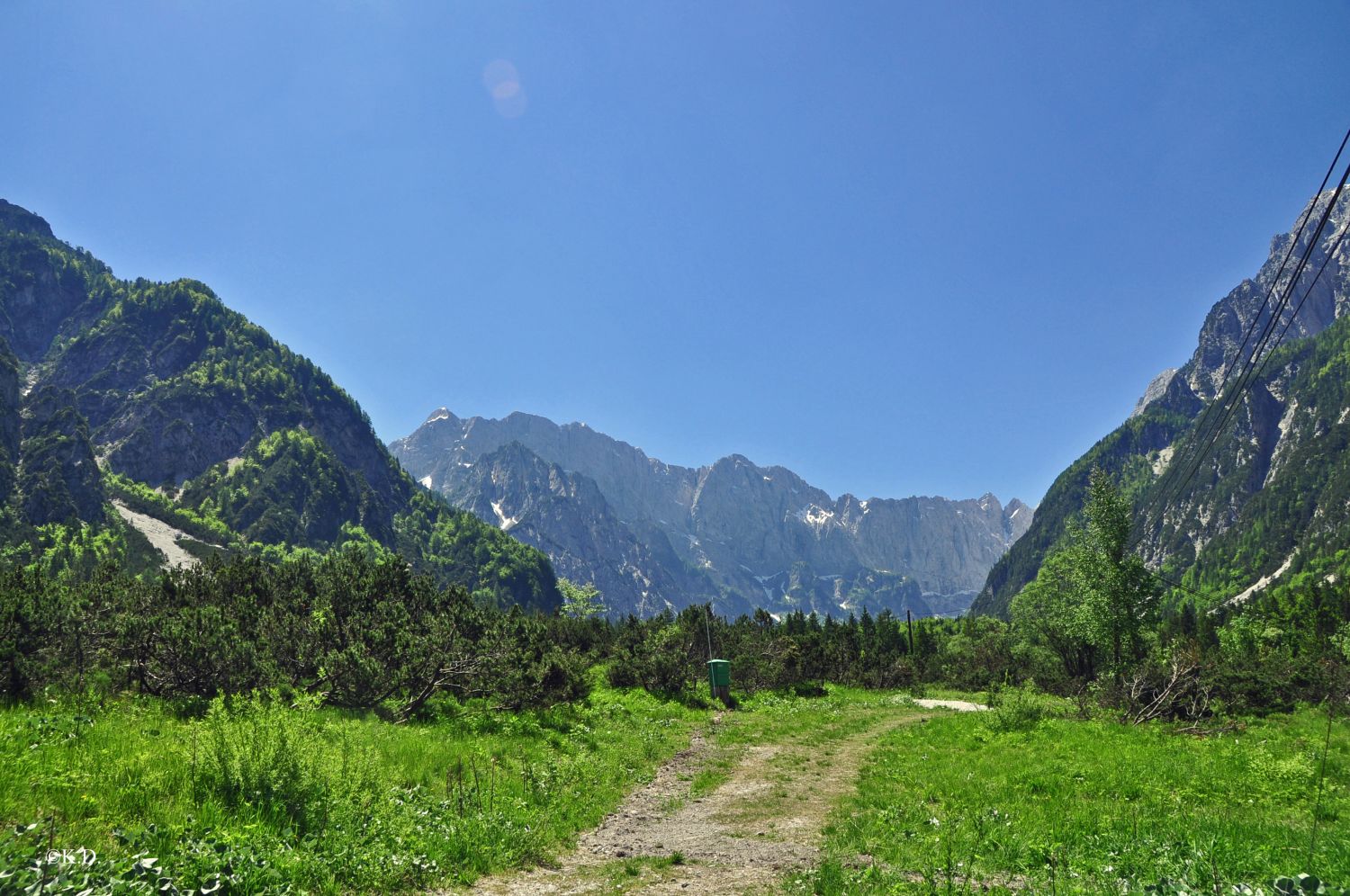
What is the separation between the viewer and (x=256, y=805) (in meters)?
9.78

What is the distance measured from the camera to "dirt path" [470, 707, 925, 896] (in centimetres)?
1025

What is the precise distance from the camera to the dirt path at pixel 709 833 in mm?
10252

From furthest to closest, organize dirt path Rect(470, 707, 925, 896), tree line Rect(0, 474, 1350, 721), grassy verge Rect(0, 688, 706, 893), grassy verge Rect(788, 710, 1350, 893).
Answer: tree line Rect(0, 474, 1350, 721), dirt path Rect(470, 707, 925, 896), grassy verge Rect(788, 710, 1350, 893), grassy verge Rect(0, 688, 706, 893)

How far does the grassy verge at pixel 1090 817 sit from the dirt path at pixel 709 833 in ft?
2.88

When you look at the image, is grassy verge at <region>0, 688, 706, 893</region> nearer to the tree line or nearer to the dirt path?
the dirt path

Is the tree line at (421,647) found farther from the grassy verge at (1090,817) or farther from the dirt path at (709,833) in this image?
the grassy verge at (1090,817)

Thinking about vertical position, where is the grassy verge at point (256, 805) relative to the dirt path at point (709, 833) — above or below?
above

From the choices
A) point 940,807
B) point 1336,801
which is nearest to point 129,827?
point 940,807

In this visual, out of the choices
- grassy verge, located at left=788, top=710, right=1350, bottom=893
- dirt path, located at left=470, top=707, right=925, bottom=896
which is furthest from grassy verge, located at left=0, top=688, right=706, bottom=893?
grassy verge, located at left=788, top=710, right=1350, bottom=893

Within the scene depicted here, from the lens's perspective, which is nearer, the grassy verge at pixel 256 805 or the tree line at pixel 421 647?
the grassy verge at pixel 256 805

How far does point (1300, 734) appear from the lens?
22328mm

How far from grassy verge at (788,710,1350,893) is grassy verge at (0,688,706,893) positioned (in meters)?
5.75

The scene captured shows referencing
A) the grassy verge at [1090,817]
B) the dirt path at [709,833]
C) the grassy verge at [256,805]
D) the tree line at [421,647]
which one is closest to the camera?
the grassy verge at [256,805]

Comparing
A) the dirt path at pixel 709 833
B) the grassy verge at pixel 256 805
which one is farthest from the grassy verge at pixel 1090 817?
the grassy verge at pixel 256 805
